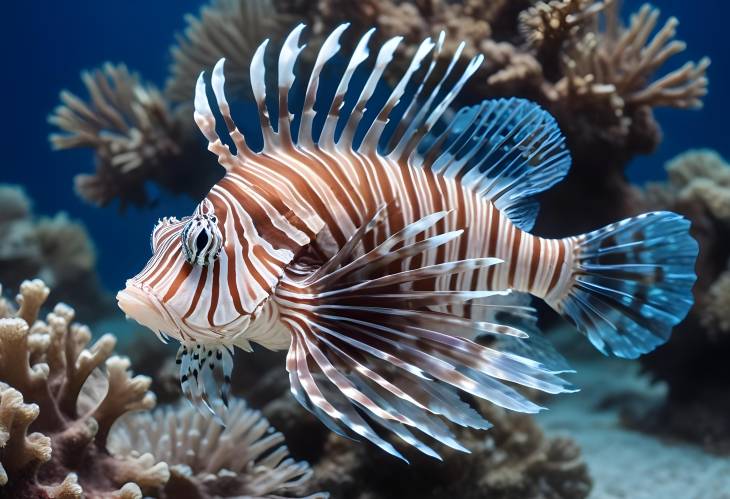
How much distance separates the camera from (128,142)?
19.3ft

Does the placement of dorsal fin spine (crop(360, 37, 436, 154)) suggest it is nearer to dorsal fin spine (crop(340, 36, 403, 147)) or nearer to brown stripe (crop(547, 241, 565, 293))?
dorsal fin spine (crop(340, 36, 403, 147))

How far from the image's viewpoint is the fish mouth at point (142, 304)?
1442 millimetres

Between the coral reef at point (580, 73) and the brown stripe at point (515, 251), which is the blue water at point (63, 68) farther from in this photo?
the brown stripe at point (515, 251)

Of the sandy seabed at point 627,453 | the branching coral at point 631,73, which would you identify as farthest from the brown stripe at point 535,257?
the sandy seabed at point 627,453

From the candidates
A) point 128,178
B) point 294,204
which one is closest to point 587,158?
point 294,204

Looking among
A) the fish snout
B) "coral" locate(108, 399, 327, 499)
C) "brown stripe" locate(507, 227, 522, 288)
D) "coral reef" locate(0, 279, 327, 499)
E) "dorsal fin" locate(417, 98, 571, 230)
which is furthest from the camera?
"coral" locate(108, 399, 327, 499)

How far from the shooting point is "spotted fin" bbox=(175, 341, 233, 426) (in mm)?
1725

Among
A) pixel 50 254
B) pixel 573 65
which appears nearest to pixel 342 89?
pixel 573 65

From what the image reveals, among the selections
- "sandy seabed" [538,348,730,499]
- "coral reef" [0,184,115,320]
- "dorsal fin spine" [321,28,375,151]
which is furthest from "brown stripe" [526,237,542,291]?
"coral reef" [0,184,115,320]

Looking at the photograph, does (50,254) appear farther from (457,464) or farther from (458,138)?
(458,138)

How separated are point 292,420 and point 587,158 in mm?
2669

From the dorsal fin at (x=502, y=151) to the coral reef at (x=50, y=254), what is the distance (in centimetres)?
674

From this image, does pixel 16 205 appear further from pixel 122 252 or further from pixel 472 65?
pixel 122 252

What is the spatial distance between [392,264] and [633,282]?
836 mm
